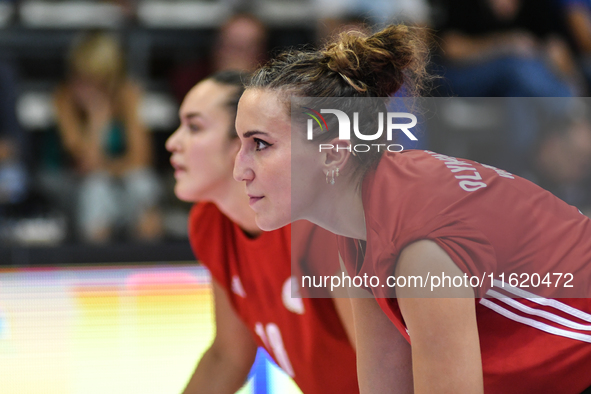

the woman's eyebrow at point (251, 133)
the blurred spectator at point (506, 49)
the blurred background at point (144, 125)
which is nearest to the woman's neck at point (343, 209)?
the woman's eyebrow at point (251, 133)

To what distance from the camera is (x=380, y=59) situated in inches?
30.4

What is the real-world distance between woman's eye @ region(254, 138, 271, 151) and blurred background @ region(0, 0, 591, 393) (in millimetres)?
1410

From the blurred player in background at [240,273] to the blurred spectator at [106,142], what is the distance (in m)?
1.93

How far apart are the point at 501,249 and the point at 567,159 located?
215cm

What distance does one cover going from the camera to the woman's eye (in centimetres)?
→ 79

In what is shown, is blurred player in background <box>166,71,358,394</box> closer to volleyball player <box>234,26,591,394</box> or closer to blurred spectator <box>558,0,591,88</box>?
volleyball player <box>234,26,591,394</box>

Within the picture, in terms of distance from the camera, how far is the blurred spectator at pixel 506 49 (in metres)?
2.86

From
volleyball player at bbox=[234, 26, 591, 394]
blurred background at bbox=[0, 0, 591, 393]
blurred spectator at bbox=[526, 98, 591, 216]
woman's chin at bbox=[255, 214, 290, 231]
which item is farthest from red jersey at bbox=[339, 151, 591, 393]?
blurred spectator at bbox=[526, 98, 591, 216]

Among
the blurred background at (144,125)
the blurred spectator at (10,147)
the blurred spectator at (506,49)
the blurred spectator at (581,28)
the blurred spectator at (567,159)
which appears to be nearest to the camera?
the blurred background at (144,125)

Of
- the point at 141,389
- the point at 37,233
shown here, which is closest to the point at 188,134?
the point at 141,389

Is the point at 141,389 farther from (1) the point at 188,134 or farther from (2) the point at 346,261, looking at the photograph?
(2) the point at 346,261

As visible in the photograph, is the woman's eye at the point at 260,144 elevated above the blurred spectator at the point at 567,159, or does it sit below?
above

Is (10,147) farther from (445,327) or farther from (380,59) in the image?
(445,327)

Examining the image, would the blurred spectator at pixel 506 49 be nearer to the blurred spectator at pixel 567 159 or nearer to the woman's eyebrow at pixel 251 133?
the blurred spectator at pixel 567 159
